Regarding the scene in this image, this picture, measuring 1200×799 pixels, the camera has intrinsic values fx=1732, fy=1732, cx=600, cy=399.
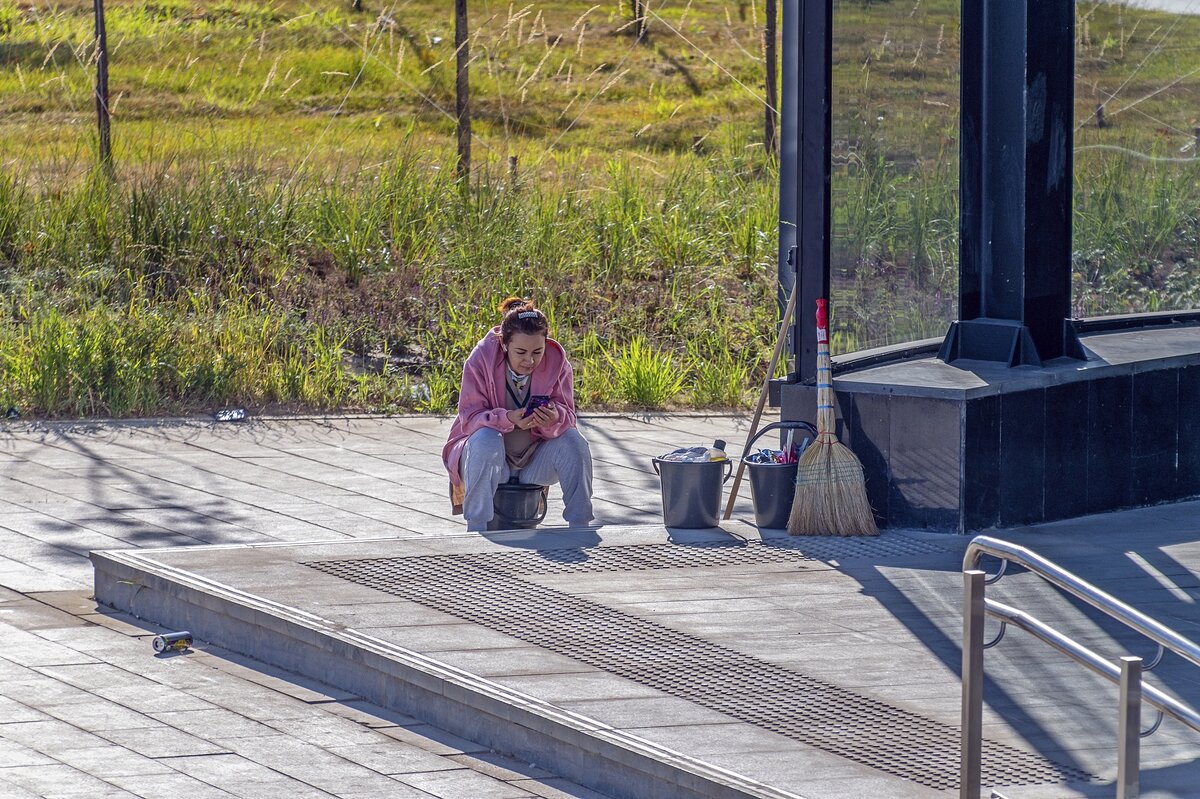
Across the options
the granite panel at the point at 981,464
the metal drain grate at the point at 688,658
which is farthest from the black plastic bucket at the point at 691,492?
the granite panel at the point at 981,464

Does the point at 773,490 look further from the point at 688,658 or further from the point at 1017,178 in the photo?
the point at 1017,178

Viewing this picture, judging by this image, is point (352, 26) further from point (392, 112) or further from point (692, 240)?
point (692, 240)

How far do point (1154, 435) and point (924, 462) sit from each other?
58.8 inches

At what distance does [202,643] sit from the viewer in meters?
6.62

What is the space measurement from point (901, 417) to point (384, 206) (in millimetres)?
7183

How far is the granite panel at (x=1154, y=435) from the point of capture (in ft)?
27.8

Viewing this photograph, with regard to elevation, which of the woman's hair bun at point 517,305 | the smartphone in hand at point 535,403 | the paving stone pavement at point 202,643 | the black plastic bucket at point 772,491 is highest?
the woman's hair bun at point 517,305

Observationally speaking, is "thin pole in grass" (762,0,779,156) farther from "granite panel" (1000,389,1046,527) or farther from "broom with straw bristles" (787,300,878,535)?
"broom with straw bristles" (787,300,878,535)

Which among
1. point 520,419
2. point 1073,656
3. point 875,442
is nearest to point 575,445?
point 520,419

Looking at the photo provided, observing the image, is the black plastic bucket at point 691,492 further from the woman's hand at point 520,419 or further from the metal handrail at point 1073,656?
the metal handrail at point 1073,656

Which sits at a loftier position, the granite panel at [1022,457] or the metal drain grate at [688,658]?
the granite panel at [1022,457]

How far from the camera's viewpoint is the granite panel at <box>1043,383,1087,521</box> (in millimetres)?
8039

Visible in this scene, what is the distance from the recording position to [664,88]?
2717 cm

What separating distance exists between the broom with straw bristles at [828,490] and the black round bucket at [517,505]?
1145 mm
